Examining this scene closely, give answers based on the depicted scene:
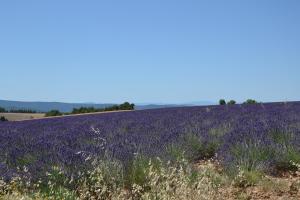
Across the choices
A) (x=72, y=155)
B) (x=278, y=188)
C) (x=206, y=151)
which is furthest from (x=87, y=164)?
(x=206, y=151)

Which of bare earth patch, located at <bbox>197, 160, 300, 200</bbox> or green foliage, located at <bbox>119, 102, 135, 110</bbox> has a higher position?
green foliage, located at <bbox>119, 102, 135, 110</bbox>

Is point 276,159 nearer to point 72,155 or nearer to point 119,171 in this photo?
point 119,171

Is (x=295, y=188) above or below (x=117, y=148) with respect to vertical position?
below

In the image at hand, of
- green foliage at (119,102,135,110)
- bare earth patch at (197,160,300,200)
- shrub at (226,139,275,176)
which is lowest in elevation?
bare earth patch at (197,160,300,200)

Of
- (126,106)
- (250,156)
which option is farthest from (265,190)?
(126,106)

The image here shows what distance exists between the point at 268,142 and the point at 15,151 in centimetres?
314

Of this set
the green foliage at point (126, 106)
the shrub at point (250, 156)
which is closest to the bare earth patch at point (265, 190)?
the shrub at point (250, 156)

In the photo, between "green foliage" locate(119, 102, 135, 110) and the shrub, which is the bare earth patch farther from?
"green foliage" locate(119, 102, 135, 110)

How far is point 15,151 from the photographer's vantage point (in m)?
6.19

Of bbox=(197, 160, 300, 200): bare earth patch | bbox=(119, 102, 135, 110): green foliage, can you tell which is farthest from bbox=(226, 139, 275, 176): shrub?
bbox=(119, 102, 135, 110): green foliage

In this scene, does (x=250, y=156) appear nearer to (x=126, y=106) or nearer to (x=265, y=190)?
(x=265, y=190)

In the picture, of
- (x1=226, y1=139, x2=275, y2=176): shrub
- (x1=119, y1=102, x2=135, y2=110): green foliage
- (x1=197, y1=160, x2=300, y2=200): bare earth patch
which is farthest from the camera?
(x1=119, y1=102, x2=135, y2=110): green foliage

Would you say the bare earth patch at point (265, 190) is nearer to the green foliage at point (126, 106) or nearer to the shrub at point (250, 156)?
the shrub at point (250, 156)

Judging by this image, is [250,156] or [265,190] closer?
[265,190]
